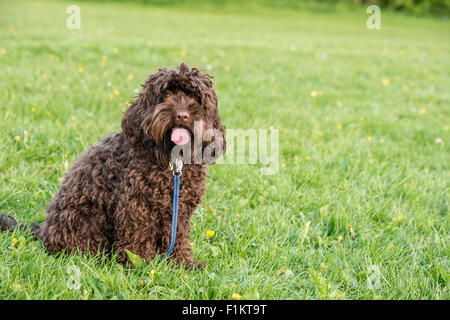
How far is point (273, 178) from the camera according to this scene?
4637 millimetres

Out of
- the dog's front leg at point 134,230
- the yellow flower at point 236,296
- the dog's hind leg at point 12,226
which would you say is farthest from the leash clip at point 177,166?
the dog's hind leg at point 12,226

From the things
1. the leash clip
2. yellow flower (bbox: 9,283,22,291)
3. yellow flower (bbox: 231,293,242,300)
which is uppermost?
the leash clip

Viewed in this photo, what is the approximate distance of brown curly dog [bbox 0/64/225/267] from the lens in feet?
9.52

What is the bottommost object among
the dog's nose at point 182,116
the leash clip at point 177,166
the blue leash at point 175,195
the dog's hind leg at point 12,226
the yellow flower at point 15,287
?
the yellow flower at point 15,287

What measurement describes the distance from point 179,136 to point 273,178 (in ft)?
6.83

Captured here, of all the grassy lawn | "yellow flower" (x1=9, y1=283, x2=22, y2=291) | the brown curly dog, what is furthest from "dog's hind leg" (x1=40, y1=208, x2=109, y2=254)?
"yellow flower" (x1=9, y1=283, x2=22, y2=291)

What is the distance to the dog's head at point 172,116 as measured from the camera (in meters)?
2.77

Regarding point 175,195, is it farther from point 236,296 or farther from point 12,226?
point 12,226

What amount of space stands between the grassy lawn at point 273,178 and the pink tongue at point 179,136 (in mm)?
927

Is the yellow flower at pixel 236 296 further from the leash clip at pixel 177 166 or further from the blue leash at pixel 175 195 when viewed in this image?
the leash clip at pixel 177 166

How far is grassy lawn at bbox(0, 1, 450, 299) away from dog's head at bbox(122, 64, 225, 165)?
2.92 feet

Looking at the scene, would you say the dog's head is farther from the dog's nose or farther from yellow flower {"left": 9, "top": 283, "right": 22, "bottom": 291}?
yellow flower {"left": 9, "top": 283, "right": 22, "bottom": 291}
